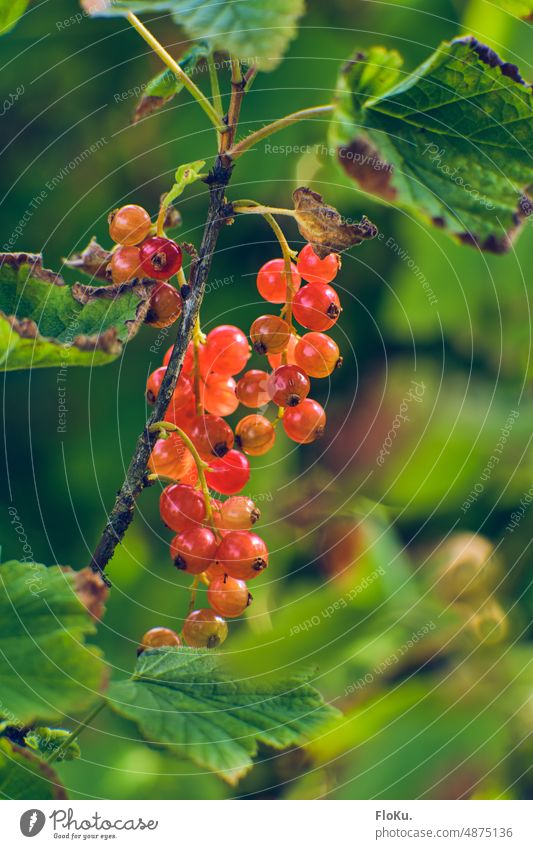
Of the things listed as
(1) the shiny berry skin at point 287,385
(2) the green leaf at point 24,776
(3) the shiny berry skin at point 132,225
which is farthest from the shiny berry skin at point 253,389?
(2) the green leaf at point 24,776

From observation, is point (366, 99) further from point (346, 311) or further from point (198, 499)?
point (346, 311)

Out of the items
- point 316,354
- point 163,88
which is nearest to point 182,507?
point 316,354

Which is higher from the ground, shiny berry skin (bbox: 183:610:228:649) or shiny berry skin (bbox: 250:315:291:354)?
shiny berry skin (bbox: 250:315:291:354)

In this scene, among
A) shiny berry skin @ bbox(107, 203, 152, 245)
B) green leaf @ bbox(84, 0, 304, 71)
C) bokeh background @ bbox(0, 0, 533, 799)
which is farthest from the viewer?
bokeh background @ bbox(0, 0, 533, 799)

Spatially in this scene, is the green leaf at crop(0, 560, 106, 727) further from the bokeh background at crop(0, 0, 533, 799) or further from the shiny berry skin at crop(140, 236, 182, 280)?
the bokeh background at crop(0, 0, 533, 799)

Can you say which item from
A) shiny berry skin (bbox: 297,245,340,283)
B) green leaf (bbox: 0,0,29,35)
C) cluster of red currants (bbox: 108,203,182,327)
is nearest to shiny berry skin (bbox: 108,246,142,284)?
cluster of red currants (bbox: 108,203,182,327)

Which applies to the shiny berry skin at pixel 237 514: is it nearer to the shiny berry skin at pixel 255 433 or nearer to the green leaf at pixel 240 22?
the shiny berry skin at pixel 255 433

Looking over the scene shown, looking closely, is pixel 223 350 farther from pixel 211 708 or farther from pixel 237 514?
pixel 211 708
